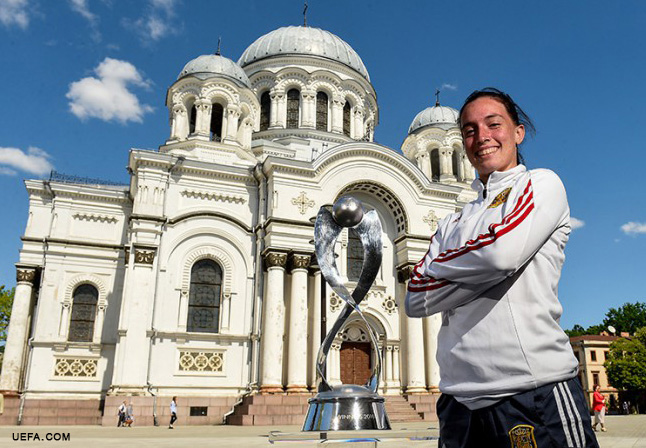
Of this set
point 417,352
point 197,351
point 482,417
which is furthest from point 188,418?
point 482,417

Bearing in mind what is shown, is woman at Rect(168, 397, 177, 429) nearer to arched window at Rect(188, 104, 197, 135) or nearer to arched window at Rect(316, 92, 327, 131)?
arched window at Rect(188, 104, 197, 135)

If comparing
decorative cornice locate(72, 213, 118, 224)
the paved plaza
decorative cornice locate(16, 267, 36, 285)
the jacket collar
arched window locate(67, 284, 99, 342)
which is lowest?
the paved plaza

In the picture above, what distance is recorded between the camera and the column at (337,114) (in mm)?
25198

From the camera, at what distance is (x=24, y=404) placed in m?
16.7

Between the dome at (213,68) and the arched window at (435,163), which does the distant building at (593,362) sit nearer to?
the arched window at (435,163)

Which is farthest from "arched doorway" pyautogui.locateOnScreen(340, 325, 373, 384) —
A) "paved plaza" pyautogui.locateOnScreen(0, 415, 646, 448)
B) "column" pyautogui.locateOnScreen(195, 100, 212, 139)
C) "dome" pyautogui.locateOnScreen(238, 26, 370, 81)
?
"dome" pyautogui.locateOnScreen(238, 26, 370, 81)

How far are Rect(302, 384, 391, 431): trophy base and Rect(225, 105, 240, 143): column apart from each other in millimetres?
17950

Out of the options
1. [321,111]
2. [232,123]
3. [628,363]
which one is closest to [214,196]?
[232,123]

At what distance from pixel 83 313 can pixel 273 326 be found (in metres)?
7.01

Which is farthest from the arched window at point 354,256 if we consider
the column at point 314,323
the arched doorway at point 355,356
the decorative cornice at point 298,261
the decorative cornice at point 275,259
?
the decorative cornice at point 275,259

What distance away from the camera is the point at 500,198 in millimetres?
1641

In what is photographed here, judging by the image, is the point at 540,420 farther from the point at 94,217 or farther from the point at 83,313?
the point at 94,217

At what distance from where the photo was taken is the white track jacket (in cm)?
147

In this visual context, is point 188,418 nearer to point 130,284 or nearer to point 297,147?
point 130,284
